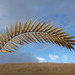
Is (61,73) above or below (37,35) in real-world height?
below

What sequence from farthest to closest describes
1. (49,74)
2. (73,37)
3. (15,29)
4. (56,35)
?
1. (15,29)
2. (56,35)
3. (73,37)
4. (49,74)

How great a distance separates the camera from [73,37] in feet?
7.39

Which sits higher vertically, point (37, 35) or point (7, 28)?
point (7, 28)

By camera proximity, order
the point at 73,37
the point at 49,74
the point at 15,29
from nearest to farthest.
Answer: the point at 49,74 → the point at 73,37 → the point at 15,29

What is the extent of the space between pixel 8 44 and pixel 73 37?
1.49 meters

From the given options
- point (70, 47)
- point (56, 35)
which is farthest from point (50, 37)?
point (70, 47)

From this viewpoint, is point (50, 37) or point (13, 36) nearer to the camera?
point (50, 37)

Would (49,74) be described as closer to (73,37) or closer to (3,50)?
(73,37)

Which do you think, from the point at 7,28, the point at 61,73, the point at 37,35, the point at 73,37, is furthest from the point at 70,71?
the point at 7,28

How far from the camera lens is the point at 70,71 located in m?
0.92

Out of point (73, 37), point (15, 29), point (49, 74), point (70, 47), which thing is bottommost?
point (49, 74)

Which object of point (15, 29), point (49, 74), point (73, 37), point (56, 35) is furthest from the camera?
point (15, 29)

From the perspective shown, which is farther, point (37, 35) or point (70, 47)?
point (37, 35)

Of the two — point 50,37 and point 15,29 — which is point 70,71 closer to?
point 50,37
